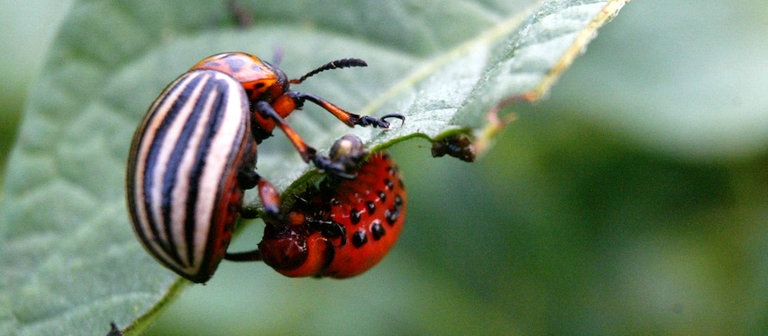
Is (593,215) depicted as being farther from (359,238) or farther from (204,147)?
(204,147)

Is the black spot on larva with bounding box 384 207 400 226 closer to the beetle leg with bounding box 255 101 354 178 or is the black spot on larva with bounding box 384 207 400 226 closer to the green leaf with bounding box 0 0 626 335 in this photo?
the green leaf with bounding box 0 0 626 335

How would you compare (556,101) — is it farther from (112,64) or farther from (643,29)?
(112,64)

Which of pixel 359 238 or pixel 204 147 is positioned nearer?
pixel 204 147

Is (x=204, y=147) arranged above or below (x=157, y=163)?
above

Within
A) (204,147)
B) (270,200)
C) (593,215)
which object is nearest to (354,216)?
(270,200)

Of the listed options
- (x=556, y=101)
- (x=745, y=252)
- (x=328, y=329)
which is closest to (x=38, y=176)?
(x=328, y=329)

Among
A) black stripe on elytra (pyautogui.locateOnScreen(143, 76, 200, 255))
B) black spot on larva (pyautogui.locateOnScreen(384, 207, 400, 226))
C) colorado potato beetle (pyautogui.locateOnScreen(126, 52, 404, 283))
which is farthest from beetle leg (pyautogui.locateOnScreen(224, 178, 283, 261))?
black spot on larva (pyautogui.locateOnScreen(384, 207, 400, 226))
